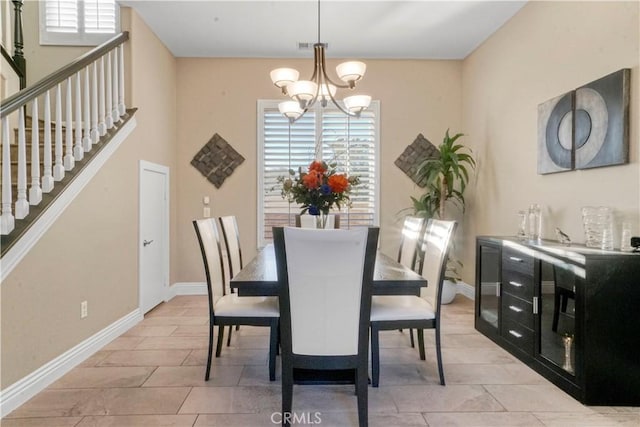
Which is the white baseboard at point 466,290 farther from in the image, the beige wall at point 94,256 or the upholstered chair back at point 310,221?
the beige wall at point 94,256

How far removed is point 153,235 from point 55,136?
5.27ft

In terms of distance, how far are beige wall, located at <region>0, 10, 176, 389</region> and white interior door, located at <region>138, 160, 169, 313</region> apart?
5.7 inches

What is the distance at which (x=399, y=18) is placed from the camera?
12.8ft

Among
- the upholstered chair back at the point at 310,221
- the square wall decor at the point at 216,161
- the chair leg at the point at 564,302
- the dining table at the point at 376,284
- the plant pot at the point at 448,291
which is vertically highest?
the square wall decor at the point at 216,161

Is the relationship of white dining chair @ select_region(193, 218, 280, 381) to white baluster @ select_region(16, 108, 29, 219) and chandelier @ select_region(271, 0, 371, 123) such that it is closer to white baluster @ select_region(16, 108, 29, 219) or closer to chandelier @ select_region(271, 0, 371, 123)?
white baluster @ select_region(16, 108, 29, 219)

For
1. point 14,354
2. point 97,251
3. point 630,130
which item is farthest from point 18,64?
point 630,130

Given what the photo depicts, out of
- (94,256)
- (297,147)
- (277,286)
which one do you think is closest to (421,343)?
(277,286)

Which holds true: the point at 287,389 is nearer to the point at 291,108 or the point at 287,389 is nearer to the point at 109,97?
the point at 291,108

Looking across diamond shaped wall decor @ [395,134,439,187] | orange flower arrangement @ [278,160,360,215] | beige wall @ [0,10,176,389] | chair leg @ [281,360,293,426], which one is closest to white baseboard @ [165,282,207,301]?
beige wall @ [0,10,176,389]

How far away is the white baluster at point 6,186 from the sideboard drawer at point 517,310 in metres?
3.50

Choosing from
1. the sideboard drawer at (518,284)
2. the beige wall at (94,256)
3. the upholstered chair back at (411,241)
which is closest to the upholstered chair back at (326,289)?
the upholstered chair back at (411,241)

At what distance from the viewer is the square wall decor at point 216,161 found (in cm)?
495

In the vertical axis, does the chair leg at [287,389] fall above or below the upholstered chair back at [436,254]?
below

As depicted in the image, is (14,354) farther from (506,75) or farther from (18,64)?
(506,75)
